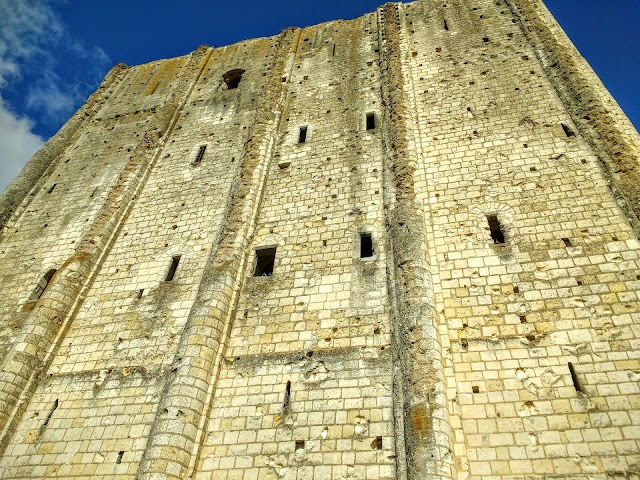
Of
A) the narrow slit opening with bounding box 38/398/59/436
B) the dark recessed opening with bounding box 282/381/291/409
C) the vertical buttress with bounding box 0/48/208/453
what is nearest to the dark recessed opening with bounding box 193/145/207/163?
the vertical buttress with bounding box 0/48/208/453

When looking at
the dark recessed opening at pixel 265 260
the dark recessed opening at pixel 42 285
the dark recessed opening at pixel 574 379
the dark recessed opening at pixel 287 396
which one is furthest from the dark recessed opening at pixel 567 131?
the dark recessed opening at pixel 42 285

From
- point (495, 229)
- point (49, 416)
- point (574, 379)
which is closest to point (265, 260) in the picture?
point (495, 229)

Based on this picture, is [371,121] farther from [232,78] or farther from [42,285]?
[42,285]

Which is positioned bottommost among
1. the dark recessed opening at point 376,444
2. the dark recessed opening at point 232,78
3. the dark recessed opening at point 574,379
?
the dark recessed opening at point 376,444

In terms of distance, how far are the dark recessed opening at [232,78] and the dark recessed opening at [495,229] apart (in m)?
10.3

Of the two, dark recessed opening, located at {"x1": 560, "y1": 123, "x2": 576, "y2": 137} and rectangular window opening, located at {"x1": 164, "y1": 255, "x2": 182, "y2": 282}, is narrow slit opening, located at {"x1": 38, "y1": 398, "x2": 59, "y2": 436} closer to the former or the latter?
rectangular window opening, located at {"x1": 164, "y1": 255, "x2": 182, "y2": 282}

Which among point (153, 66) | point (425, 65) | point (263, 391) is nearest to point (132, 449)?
point (263, 391)

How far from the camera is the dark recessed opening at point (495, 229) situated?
8.77 meters

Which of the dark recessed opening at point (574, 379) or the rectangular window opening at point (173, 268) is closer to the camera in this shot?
the dark recessed opening at point (574, 379)

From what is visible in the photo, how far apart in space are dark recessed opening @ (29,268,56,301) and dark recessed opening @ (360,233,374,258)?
23.0 feet

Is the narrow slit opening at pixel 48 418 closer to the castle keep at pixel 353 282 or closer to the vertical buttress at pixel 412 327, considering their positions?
the castle keep at pixel 353 282

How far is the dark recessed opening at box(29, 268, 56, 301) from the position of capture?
34.4 ft

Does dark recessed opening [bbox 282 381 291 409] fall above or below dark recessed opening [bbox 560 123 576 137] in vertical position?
below

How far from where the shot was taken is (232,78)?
52.5 feet
